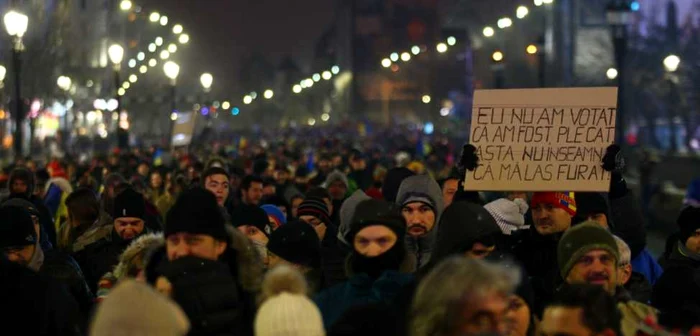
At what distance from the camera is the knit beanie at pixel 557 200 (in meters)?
10.3

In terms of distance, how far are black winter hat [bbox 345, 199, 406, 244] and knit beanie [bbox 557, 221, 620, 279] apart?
0.82m

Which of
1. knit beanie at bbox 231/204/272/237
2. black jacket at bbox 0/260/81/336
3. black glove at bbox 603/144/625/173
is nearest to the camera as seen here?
black jacket at bbox 0/260/81/336

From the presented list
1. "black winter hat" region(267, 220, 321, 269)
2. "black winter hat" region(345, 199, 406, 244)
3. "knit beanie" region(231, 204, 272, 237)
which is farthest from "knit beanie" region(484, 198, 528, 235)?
"black winter hat" region(345, 199, 406, 244)

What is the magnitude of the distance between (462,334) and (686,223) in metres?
6.04

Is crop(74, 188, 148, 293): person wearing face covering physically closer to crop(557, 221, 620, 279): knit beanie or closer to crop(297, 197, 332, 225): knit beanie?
crop(297, 197, 332, 225): knit beanie

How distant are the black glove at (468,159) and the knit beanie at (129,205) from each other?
220 centimetres

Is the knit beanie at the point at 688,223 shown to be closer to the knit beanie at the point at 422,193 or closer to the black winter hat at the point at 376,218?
the knit beanie at the point at 422,193

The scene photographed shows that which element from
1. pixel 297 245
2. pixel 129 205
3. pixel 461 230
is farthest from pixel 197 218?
pixel 129 205

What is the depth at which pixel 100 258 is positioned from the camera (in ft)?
36.9

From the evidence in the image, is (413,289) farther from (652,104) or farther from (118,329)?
(652,104)

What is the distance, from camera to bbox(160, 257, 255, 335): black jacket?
6.84 meters

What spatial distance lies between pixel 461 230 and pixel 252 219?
3348mm

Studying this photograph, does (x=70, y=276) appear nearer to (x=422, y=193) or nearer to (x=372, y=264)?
(x=422, y=193)

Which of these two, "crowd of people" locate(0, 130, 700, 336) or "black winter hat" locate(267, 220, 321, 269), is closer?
"crowd of people" locate(0, 130, 700, 336)
